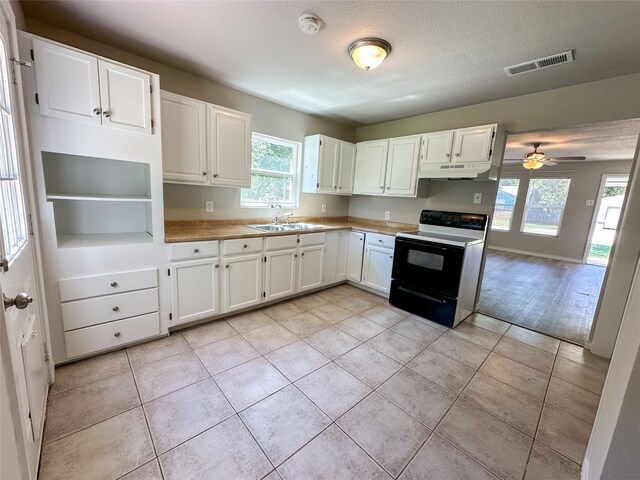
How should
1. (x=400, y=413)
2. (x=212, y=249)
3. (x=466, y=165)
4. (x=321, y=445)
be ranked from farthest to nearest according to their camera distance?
(x=466, y=165) → (x=212, y=249) → (x=400, y=413) → (x=321, y=445)

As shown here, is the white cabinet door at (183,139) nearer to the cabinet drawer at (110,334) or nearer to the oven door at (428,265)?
the cabinet drawer at (110,334)

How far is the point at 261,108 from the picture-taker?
3271 millimetres

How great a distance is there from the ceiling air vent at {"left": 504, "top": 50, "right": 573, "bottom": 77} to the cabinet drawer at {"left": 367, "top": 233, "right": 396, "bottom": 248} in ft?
6.16

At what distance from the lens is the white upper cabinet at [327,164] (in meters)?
3.62

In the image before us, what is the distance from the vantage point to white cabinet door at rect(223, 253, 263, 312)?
264cm

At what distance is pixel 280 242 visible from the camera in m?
2.98

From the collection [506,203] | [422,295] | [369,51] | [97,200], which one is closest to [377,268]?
[422,295]

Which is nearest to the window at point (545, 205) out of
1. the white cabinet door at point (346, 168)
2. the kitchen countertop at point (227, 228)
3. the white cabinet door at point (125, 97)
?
the kitchen countertop at point (227, 228)

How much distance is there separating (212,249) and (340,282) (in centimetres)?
201

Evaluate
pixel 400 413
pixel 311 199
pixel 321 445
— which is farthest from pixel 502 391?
pixel 311 199

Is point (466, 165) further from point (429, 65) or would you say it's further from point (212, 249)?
point (212, 249)

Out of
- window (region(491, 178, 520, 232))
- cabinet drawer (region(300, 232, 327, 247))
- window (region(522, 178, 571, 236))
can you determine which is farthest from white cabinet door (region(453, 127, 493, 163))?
window (region(522, 178, 571, 236))

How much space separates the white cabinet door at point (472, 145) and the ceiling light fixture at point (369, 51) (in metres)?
1.38

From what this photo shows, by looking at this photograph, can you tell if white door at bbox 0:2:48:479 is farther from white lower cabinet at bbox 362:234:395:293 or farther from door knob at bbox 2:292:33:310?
white lower cabinet at bbox 362:234:395:293
